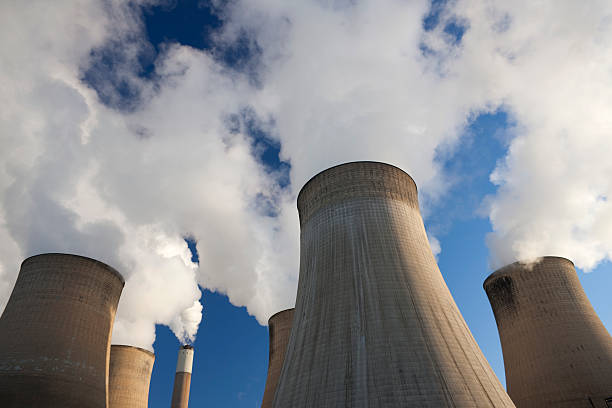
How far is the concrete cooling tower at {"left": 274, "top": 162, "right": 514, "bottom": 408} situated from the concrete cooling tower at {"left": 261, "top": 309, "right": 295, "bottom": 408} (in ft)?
24.0

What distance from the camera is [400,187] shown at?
10.8 meters

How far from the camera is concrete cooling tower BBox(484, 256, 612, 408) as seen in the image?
455 inches

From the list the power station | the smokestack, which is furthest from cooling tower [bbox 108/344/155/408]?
the power station

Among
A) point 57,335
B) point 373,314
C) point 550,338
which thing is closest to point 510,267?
point 550,338

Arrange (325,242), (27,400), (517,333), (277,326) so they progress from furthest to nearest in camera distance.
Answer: (277,326) → (517,333) → (27,400) → (325,242)

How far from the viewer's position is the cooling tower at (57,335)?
35.0 ft

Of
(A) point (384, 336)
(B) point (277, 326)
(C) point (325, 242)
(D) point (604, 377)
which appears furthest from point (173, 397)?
(D) point (604, 377)

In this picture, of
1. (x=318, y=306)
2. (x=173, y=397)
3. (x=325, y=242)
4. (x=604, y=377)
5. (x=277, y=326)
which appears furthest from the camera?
(x=173, y=397)

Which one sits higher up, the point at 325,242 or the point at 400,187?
the point at 400,187

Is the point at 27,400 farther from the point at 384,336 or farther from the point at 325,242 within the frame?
the point at 384,336

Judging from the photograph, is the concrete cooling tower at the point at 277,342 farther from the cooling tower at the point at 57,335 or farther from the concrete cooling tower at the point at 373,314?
the concrete cooling tower at the point at 373,314

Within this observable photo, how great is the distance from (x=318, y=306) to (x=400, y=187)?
4014 mm

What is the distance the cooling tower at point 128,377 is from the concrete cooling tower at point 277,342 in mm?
6503

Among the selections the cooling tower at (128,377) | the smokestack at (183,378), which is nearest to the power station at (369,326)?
the cooling tower at (128,377)
